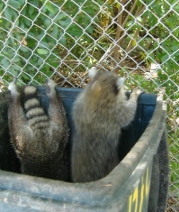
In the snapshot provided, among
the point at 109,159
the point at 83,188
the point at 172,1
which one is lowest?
the point at 109,159

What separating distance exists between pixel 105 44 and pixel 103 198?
245 centimetres

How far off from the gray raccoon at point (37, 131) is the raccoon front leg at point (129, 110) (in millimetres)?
394

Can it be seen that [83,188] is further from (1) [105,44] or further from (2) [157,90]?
(1) [105,44]

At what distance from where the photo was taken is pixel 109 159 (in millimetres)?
2473

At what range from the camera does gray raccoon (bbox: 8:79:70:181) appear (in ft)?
8.43

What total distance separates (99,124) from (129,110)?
21cm

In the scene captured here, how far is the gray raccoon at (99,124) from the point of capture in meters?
2.44

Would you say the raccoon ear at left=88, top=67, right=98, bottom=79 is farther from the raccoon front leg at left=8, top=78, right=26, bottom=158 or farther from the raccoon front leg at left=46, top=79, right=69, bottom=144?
the raccoon front leg at left=8, top=78, right=26, bottom=158

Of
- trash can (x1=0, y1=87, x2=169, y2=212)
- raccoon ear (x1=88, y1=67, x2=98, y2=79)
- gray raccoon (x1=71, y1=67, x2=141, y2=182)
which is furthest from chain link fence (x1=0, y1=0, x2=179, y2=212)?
trash can (x1=0, y1=87, x2=169, y2=212)

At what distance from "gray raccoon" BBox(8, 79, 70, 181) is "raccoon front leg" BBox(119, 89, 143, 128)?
39cm

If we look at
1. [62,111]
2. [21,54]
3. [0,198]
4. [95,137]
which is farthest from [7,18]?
[0,198]

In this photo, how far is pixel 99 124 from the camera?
8.23ft

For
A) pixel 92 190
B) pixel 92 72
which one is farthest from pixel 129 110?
pixel 92 190

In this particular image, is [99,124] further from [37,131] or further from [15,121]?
[15,121]
